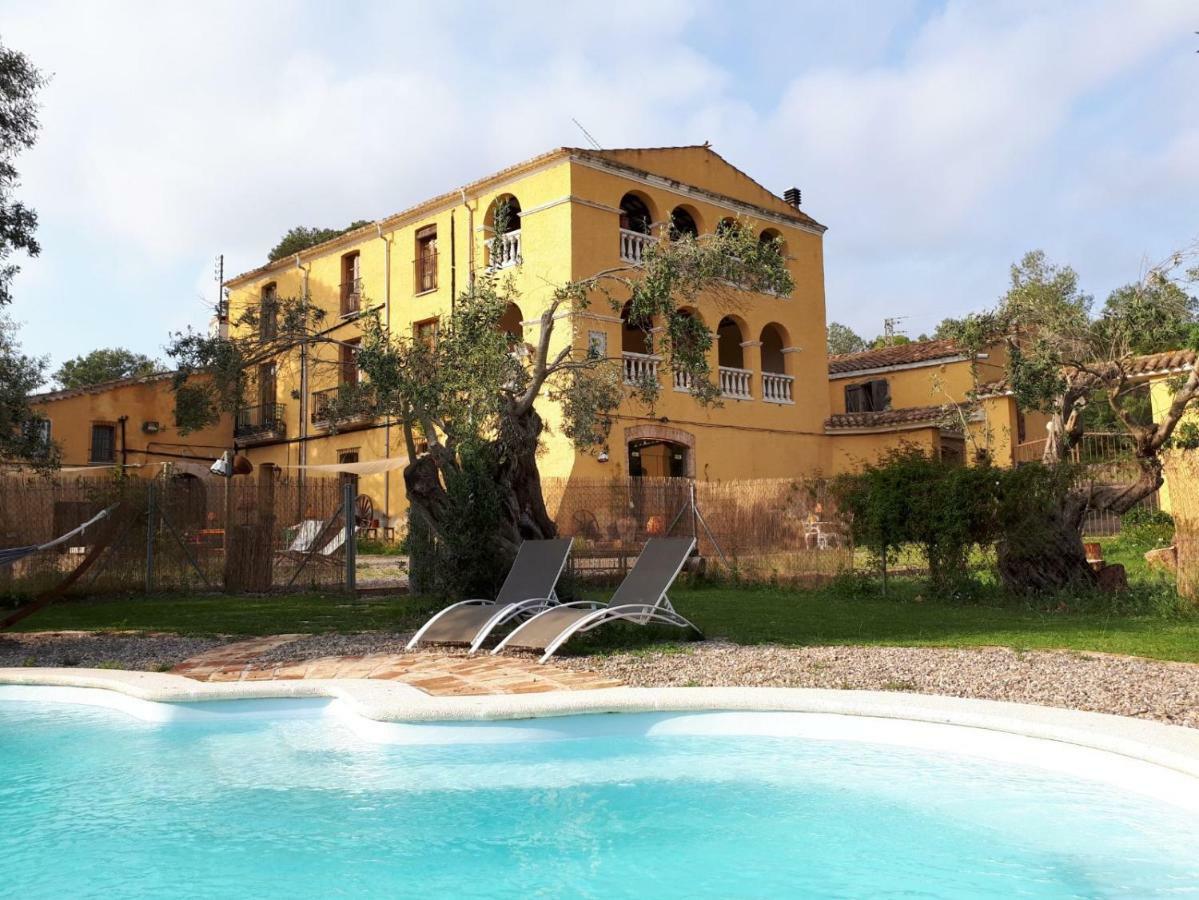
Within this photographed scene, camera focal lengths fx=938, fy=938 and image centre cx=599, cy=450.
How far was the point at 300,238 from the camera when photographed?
121ft

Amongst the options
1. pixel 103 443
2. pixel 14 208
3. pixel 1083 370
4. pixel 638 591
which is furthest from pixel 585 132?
pixel 103 443

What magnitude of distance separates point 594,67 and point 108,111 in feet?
19.9

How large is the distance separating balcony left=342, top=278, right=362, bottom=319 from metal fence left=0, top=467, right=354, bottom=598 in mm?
12474

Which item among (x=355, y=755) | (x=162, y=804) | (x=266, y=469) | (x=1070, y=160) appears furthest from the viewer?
(x=266, y=469)

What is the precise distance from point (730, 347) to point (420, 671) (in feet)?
65.1

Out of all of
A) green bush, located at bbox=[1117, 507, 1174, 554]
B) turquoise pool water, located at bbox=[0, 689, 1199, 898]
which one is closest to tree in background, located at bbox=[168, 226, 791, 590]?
turquoise pool water, located at bbox=[0, 689, 1199, 898]

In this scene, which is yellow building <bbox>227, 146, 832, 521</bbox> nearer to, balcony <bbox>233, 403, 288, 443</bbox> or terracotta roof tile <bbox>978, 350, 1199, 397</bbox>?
balcony <bbox>233, 403, 288, 443</bbox>

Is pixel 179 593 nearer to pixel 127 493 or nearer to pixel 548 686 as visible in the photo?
pixel 127 493

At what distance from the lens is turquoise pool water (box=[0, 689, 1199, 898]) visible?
12.4 ft

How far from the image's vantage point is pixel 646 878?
12.6 ft

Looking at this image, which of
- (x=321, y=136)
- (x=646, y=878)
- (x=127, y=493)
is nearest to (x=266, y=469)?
(x=127, y=493)

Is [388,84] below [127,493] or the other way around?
the other way around

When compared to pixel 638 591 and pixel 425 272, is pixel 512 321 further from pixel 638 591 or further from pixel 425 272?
pixel 638 591

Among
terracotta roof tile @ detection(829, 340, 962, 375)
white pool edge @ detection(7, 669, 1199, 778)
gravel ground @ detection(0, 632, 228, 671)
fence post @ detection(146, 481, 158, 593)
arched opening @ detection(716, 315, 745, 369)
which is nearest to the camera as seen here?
white pool edge @ detection(7, 669, 1199, 778)
